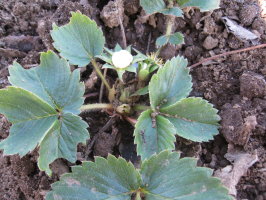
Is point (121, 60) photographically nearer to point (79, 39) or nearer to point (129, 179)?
point (79, 39)

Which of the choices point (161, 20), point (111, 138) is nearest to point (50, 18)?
point (161, 20)

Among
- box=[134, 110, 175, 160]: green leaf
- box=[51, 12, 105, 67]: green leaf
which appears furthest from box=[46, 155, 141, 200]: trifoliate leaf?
box=[51, 12, 105, 67]: green leaf

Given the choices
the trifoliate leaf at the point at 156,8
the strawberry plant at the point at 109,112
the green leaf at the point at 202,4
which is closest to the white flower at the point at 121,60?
the strawberry plant at the point at 109,112

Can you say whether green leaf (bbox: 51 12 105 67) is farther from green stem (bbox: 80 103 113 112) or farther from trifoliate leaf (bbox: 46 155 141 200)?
trifoliate leaf (bbox: 46 155 141 200)

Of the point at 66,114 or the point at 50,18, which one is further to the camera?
the point at 50,18

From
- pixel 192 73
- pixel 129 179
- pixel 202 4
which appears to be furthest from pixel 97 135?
pixel 202 4

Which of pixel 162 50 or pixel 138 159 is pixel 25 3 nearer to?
pixel 162 50

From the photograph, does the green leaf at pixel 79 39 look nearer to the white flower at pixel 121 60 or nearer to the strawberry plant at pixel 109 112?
the strawberry plant at pixel 109 112
